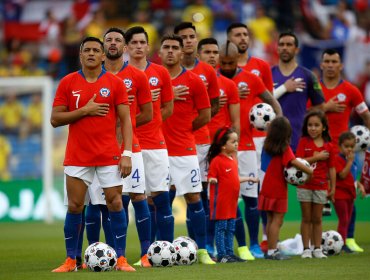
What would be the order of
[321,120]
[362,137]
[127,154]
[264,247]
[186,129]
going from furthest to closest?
[362,137] → [264,247] → [321,120] → [186,129] → [127,154]

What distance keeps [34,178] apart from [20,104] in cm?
169

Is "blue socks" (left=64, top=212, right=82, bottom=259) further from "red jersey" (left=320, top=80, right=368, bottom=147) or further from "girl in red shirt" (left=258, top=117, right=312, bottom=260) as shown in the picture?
"red jersey" (left=320, top=80, right=368, bottom=147)

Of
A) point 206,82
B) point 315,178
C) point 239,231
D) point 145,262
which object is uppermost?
point 206,82

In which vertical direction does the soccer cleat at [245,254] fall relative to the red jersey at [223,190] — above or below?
below

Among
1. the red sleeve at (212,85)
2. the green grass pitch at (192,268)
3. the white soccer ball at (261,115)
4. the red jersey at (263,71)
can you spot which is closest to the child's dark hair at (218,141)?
the red sleeve at (212,85)

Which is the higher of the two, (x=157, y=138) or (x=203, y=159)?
(x=157, y=138)

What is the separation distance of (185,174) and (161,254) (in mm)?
1301

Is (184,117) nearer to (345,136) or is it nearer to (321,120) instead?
(321,120)

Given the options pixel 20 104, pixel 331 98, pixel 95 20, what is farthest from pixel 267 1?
pixel 331 98

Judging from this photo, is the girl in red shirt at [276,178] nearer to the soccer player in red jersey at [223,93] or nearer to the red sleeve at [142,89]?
the soccer player in red jersey at [223,93]

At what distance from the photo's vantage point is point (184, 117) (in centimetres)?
1241

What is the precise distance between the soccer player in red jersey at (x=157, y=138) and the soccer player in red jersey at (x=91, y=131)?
3.38 feet

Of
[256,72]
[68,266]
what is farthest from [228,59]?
[68,266]

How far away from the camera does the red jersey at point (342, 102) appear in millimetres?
14594
